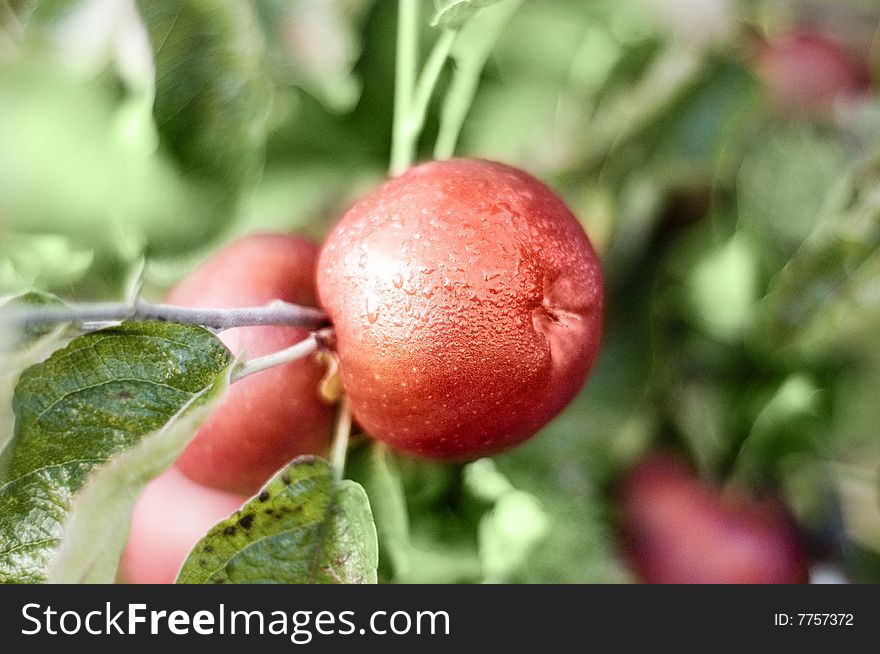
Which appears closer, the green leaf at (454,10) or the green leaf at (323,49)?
the green leaf at (454,10)

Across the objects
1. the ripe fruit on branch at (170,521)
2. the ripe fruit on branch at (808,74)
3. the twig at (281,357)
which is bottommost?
the ripe fruit on branch at (170,521)

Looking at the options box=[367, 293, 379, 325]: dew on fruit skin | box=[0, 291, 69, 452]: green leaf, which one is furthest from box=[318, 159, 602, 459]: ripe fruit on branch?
box=[0, 291, 69, 452]: green leaf

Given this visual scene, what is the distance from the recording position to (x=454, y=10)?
342 mm

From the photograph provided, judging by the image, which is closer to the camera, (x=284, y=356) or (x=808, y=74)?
(x=284, y=356)

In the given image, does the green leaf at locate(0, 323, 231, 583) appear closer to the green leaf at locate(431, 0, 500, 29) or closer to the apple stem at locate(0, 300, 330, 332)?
the apple stem at locate(0, 300, 330, 332)

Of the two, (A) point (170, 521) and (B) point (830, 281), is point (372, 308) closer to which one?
(A) point (170, 521)

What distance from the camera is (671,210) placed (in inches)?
21.0

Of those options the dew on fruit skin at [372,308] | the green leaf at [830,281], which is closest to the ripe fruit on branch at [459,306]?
the dew on fruit skin at [372,308]

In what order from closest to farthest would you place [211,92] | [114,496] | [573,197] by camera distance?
[114,496], [211,92], [573,197]

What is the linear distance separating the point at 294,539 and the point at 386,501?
100 mm

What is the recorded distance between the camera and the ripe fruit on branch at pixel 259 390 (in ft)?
1.18

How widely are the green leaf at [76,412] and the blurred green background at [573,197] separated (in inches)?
4.9

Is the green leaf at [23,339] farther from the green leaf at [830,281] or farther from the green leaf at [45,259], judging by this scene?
the green leaf at [830,281]

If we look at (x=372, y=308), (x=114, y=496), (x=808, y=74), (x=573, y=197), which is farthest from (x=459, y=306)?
(x=808, y=74)
